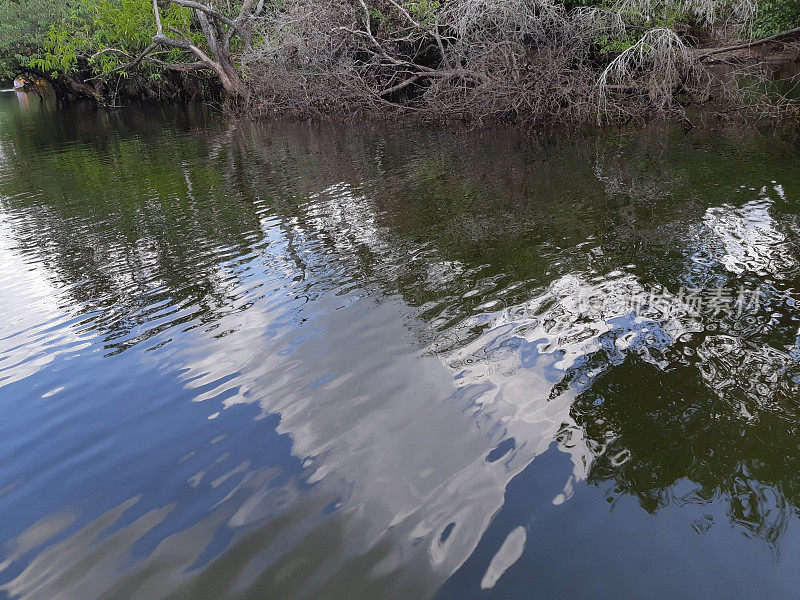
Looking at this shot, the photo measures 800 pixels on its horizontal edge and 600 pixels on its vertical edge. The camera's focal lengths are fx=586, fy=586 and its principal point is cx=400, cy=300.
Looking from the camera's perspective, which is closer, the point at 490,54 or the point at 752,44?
the point at 752,44

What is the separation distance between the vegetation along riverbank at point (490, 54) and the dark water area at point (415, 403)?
7442mm

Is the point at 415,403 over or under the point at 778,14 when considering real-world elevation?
under

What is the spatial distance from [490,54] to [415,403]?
14.3 metres

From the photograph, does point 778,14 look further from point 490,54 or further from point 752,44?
point 490,54

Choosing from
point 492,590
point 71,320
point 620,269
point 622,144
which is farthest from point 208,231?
point 622,144

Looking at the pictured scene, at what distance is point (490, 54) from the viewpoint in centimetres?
1600

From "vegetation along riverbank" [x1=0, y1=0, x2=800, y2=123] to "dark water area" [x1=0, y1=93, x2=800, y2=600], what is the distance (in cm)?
744

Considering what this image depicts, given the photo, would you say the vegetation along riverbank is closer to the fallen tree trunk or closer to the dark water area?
the fallen tree trunk

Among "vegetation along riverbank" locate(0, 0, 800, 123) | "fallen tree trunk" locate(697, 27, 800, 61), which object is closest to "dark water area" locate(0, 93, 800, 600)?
"vegetation along riverbank" locate(0, 0, 800, 123)

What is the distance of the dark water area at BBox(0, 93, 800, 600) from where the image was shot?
110 inches

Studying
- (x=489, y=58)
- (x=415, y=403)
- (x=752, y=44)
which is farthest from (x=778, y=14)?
(x=415, y=403)

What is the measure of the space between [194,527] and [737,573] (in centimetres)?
262

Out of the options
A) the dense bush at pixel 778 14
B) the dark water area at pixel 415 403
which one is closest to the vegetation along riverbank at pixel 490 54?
the dense bush at pixel 778 14

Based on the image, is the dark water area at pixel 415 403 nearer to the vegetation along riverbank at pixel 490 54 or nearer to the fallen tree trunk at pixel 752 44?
the vegetation along riverbank at pixel 490 54
